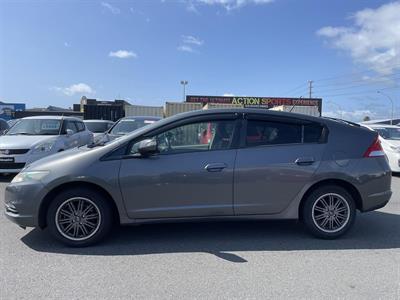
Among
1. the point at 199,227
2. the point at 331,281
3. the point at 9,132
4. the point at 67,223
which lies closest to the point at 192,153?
the point at 199,227

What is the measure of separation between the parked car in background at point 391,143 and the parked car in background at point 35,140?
8.16 m

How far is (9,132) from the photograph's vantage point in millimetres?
10250

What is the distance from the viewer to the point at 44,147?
9422mm

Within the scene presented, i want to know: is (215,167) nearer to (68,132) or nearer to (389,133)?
(68,132)

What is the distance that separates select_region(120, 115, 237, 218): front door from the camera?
4.44 metres

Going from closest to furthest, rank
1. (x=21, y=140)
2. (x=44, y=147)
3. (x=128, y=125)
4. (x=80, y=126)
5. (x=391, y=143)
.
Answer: (x=21, y=140), (x=44, y=147), (x=391, y=143), (x=128, y=125), (x=80, y=126)

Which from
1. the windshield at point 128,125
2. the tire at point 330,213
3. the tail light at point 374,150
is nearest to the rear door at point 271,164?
the tire at point 330,213

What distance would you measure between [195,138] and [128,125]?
273 inches

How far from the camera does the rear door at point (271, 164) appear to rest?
15.1 feet

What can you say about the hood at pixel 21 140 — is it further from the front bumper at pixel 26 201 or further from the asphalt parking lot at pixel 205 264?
the front bumper at pixel 26 201

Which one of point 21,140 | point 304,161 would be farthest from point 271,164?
point 21,140

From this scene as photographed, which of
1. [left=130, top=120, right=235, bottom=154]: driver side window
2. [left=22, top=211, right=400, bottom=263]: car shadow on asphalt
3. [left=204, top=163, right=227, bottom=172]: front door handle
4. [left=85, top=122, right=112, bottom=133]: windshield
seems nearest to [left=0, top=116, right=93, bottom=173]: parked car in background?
[left=22, top=211, right=400, bottom=263]: car shadow on asphalt

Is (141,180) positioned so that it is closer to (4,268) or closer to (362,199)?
(4,268)

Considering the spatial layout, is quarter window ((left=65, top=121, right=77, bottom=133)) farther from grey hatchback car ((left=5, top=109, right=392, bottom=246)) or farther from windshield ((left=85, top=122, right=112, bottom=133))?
windshield ((left=85, top=122, right=112, bottom=133))
